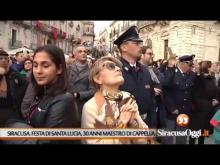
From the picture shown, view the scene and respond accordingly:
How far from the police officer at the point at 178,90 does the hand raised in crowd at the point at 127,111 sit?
0.38 meters

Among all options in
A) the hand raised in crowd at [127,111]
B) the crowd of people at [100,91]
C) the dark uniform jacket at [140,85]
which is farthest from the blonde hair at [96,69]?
the hand raised in crowd at [127,111]

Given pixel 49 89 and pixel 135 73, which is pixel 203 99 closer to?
pixel 135 73

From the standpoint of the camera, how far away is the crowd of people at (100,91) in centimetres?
352

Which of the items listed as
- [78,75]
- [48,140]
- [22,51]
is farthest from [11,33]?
[48,140]

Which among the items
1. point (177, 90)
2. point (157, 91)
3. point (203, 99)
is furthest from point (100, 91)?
point (203, 99)

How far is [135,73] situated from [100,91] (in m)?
0.45

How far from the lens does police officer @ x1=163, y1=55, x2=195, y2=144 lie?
3.88 meters

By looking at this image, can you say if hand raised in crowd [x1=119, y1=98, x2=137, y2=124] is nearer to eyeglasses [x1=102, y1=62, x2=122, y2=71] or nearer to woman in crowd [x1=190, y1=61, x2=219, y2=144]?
eyeglasses [x1=102, y1=62, x2=122, y2=71]

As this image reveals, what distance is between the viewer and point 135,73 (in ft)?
12.5

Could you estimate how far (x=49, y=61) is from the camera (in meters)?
3.53

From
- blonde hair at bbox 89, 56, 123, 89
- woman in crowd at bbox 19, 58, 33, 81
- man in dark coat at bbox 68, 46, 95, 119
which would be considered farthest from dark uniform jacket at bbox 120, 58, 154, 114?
woman in crowd at bbox 19, 58, 33, 81

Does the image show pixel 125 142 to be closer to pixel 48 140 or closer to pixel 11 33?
pixel 48 140
